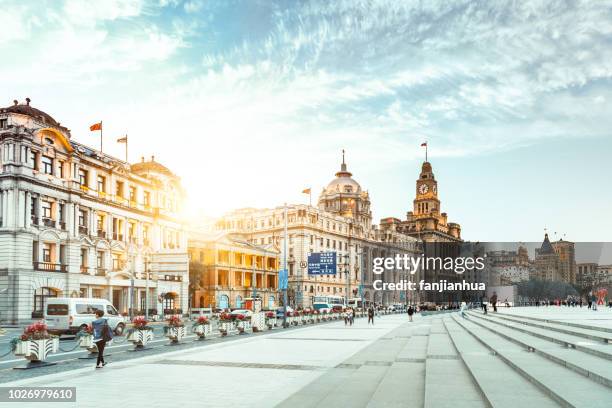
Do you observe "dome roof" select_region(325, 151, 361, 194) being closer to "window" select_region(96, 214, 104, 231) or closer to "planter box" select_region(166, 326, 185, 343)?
"window" select_region(96, 214, 104, 231)

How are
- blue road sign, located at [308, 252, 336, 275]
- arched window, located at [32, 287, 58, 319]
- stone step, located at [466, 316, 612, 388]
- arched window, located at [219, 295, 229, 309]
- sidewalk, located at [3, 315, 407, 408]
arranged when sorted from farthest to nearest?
1. arched window, located at [219, 295, 229, 309]
2. blue road sign, located at [308, 252, 336, 275]
3. arched window, located at [32, 287, 58, 319]
4. sidewalk, located at [3, 315, 407, 408]
5. stone step, located at [466, 316, 612, 388]

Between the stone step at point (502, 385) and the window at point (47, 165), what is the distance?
47.3m

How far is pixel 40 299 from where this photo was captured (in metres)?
53.3

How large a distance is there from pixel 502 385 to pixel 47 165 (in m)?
52.0

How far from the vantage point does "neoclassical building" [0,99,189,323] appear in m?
51.4

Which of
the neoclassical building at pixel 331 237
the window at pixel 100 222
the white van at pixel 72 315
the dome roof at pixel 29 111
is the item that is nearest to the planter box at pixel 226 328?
the white van at pixel 72 315

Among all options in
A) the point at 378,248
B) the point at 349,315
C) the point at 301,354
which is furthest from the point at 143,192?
the point at 378,248

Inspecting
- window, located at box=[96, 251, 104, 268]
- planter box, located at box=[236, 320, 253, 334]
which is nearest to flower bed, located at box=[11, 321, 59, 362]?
planter box, located at box=[236, 320, 253, 334]

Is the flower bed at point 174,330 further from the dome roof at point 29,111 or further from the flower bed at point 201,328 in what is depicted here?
the dome roof at point 29,111

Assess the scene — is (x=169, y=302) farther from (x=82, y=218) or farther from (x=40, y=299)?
(x=40, y=299)

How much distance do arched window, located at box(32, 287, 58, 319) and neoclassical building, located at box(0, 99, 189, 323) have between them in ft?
0.29

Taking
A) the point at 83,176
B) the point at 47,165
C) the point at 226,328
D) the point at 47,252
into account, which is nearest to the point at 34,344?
the point at 226,328

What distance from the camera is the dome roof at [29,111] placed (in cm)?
5569

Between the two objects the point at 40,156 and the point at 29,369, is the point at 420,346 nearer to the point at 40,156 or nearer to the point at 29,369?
the point at 29,369
